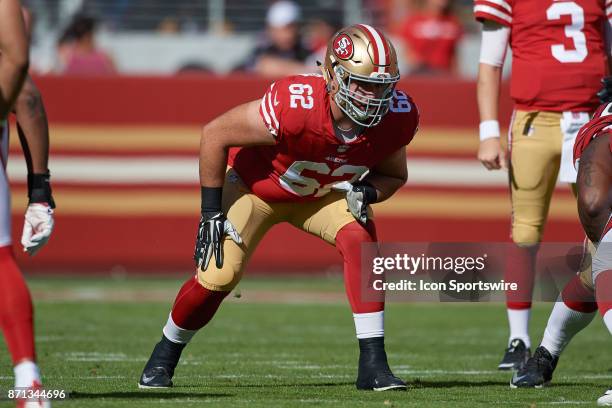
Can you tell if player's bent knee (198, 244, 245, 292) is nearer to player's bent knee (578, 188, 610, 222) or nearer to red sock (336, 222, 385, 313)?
red sock (336, 222, 385, 313)

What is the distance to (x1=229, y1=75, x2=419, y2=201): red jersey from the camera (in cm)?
509

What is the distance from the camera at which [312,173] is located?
5336mm

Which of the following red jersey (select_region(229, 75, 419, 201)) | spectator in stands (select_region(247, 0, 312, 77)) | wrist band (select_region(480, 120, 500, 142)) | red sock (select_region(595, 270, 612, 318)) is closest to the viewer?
red sock (select_region(595, 270, 612, 318))

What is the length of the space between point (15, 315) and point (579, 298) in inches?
98.2

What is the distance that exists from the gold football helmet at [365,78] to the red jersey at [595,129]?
830 mm

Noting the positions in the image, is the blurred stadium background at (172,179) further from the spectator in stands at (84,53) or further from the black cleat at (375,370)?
the black cleat at (375,370)

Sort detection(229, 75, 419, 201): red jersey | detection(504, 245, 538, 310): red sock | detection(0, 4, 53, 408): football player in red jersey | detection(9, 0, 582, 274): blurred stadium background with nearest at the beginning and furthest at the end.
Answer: detection(0, 4, 53, 408): football player in red jersey
detection(229, 75, 419, 201): red jersey
detection(504, 245, 538, 310): red sock
detection(9, 0, 582, 274): blurred stadium background

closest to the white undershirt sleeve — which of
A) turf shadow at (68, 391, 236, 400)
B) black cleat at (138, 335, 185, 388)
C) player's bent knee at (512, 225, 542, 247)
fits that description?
player's bent knee at (512, 225, 542, 247)

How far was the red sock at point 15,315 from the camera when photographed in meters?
4.06

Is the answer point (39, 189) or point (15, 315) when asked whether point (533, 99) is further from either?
point (15, 315)

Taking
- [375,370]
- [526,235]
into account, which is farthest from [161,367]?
[526,235]

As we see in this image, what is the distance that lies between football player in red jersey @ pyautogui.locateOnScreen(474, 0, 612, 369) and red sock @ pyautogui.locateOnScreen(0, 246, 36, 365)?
2.69 m

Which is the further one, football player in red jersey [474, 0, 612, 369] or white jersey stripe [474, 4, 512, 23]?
white jersey stripe [474, 4, 512, 23]

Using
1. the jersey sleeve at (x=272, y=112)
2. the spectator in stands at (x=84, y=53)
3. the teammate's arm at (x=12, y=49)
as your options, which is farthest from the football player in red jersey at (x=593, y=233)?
the spectator in stands at (x=84, y=53)
